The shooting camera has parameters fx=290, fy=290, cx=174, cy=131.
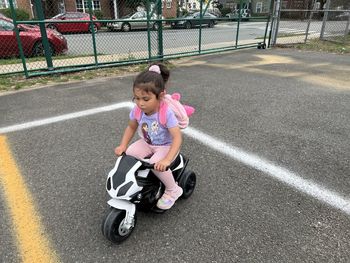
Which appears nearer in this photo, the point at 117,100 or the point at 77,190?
the point at 77,190

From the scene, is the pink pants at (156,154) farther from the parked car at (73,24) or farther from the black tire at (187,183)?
the parked car at (73,24)

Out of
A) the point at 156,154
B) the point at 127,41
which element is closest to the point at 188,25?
the point at 127,41

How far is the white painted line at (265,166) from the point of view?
98.7 inches

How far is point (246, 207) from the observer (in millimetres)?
2416

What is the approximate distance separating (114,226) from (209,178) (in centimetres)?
115

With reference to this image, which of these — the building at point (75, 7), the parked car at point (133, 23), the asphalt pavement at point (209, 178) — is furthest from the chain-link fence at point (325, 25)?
the asphalt pavement at point (209, 178)

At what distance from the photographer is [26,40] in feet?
25.7

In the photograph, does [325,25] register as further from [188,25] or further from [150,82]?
[150,82]

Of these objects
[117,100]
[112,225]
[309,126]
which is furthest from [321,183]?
[117,100]

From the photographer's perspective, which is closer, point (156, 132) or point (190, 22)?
point (156, 132)

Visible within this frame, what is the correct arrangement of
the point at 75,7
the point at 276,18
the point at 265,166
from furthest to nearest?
the point at 276,18
the point at 75,7
the point at 265,166

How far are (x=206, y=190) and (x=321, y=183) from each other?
1093mm

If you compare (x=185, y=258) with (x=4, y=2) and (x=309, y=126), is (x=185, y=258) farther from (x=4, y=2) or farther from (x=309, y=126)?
(x=4, y=2)

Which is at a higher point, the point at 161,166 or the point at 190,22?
the point at 190,22
